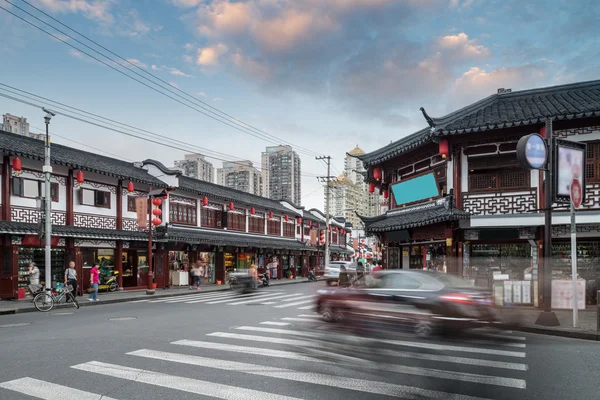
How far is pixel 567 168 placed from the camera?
1350 cm

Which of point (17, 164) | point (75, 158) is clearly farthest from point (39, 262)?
point (75, 158)

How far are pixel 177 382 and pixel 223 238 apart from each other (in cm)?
3070

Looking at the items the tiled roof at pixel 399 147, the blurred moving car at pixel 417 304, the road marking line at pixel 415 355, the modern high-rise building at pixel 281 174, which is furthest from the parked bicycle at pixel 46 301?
the modern high-rise building at pixel 281 174

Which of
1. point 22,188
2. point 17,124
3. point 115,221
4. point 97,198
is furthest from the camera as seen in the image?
point 17,124

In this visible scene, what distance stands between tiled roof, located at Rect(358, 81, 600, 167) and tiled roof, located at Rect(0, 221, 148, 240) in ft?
52.8

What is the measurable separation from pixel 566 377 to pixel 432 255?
13.7 m

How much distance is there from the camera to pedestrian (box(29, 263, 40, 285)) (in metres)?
21.7

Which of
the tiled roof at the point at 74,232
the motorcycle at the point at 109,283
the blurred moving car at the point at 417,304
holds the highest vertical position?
the tiled roof at the point at 74,232

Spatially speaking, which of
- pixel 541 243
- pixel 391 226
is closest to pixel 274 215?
pixel 391 226

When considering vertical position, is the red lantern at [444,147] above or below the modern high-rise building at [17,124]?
below

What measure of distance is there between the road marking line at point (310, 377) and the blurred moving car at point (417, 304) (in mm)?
2278

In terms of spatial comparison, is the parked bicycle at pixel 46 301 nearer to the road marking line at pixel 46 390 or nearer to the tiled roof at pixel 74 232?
the tiled roof at pixel 74 232

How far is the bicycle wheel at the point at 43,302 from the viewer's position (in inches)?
745

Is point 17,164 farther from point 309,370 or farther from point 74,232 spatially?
point 309,370
